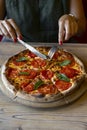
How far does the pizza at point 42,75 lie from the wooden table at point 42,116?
33mm

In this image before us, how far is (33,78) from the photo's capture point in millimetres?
964

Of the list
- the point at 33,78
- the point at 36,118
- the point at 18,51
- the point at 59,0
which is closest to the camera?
the point at 36,118

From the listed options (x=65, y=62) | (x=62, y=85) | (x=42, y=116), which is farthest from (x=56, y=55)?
(x=42, y=116)

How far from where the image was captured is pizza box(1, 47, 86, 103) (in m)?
0.89

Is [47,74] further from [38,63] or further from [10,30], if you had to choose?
[10,30]

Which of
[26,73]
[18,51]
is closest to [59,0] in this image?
[18,51]

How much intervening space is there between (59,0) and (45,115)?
63 cm

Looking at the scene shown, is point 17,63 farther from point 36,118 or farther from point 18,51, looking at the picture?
point 36,118

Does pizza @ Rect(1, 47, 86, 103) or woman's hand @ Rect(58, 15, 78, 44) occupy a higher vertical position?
woman's hand @ Rect(58, 15, 78, 44)

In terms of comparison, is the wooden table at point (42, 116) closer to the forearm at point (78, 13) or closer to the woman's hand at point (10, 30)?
the woman's hand at point (10, 30)

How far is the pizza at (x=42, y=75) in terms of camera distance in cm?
89

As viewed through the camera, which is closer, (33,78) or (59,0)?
(33,78)

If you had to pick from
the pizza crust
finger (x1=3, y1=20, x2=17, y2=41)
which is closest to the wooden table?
the pizza crust

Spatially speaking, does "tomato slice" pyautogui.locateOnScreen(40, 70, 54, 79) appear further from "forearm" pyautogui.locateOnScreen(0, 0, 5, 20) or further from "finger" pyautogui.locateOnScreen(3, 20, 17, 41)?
"forearm" pyautogui.locateOnScreen(0, 0, 5, 20)
